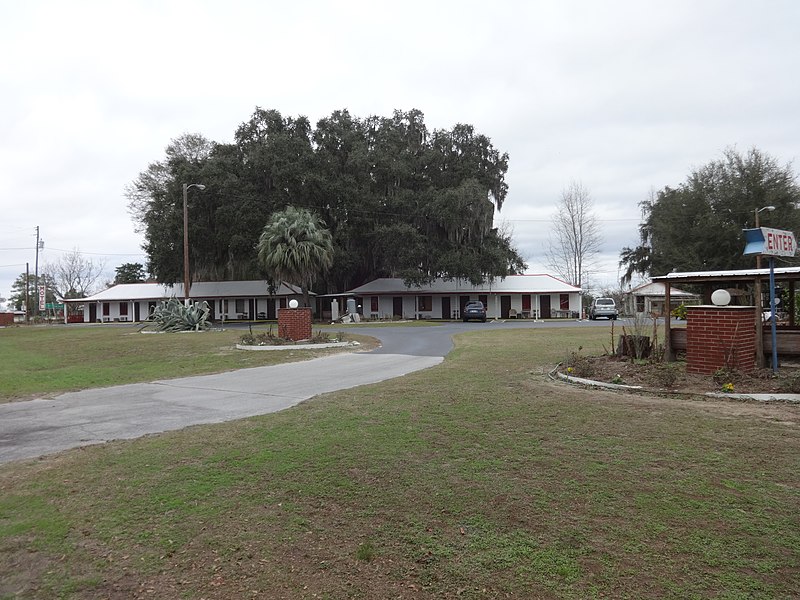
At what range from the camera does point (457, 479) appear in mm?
4391

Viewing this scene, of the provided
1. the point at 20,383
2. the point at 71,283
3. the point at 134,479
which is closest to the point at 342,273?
the point at 20,383

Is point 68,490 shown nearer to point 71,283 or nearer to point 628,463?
point 628,463

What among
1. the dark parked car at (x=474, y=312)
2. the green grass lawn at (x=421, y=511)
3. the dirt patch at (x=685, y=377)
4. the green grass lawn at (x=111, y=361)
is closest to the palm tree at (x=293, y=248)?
the dark parked car at (x=474, y=312)

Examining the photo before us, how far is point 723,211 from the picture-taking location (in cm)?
4128

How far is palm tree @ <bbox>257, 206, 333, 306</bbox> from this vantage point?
116 ft

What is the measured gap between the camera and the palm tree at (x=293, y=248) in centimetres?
3528

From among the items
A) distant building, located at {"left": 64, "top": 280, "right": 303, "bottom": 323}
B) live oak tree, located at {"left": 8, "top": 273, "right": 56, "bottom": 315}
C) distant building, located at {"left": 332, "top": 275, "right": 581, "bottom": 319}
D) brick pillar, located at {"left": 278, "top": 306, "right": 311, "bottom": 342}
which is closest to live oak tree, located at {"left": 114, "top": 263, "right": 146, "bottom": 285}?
live oak tree, located at {"left": 8, "top": 273, "right": 56, "bottom": 315}

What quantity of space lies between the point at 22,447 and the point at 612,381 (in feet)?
27.5

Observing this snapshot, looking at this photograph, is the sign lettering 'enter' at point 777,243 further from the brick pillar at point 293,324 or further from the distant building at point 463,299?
the distant building at point 463,299

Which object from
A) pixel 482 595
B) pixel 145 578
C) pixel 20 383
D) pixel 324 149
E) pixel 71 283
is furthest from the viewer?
pixel 71 283

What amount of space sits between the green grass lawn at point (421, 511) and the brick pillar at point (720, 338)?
2747 millimetres

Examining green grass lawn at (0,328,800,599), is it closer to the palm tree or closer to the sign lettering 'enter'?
the sign lettering 'enter'

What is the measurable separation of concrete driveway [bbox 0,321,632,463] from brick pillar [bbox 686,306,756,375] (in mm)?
5638

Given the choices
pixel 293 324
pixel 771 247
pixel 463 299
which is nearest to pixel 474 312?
pixel 463 299
